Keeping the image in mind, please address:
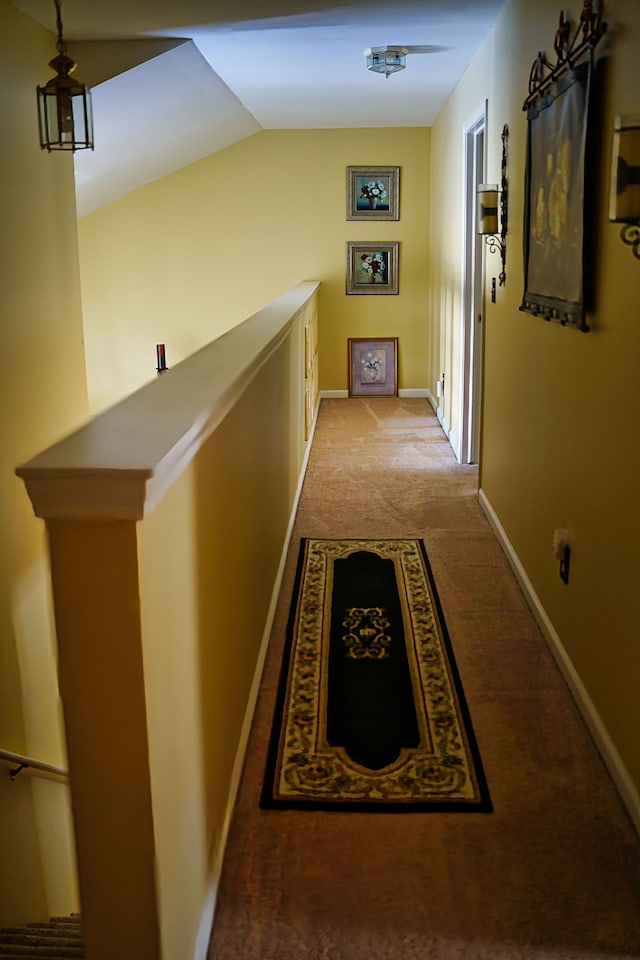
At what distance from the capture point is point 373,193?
738 cm

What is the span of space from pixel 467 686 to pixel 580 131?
5.33 ft

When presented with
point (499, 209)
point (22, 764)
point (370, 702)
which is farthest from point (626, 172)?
point (22, 764)

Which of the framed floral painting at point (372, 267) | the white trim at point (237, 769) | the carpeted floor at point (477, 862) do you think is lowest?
the carpeted floor at point (477, 862)

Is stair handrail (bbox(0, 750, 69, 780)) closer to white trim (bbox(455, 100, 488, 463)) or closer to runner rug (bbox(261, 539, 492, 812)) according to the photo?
runner rug (bbox(261, 539, 492, 812))

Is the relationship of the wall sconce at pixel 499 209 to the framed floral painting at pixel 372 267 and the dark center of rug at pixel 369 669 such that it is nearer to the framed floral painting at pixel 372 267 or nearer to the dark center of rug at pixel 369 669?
the dark center of rug at pixel 369 669

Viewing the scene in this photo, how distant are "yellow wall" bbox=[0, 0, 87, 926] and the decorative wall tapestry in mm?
2057

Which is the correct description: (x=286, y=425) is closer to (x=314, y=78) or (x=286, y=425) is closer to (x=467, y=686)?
(x=467, y=686)

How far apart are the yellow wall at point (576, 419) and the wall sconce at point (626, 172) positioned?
0.27 metres

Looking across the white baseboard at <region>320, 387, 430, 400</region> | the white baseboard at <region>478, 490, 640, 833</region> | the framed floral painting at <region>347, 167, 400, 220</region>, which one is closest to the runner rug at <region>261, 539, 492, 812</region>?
the white baseboard at <region>478, 490, 640, 833</region>

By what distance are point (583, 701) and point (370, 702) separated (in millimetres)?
611

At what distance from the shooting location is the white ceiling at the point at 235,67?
12.5 feet

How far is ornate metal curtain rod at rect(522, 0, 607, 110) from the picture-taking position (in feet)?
7.39

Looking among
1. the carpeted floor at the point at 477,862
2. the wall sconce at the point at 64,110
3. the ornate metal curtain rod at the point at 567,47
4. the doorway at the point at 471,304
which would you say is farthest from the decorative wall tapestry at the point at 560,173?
the doorway at the point at 471,304

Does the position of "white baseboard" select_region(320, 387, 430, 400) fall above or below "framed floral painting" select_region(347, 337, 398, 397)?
below
